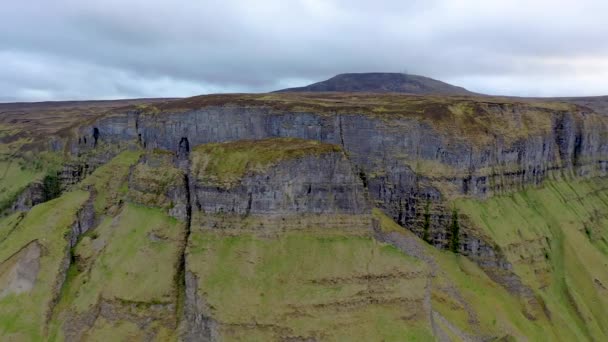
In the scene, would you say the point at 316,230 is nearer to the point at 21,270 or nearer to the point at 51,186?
the point at 21,270

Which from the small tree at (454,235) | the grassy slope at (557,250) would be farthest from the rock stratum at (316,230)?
the grassy slope at (557,250)

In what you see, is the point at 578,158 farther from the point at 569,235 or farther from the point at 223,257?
the point at 223,257

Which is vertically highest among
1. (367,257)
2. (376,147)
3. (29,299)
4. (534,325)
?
(376,147)

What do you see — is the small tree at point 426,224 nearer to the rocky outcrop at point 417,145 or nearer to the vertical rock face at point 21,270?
the rocky outcrop at point 417,145

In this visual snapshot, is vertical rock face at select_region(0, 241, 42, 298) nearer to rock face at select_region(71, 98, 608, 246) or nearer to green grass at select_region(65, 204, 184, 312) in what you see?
green grass at select_region(65, 204, 184, 312)

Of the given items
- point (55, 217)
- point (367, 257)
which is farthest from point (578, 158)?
point (55, 217)

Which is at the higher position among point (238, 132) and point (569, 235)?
point (238, 132)

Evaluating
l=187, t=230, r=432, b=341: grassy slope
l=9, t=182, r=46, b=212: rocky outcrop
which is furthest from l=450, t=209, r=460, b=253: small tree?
l=9, t=182, r=46, b=212: rocky outcrop
